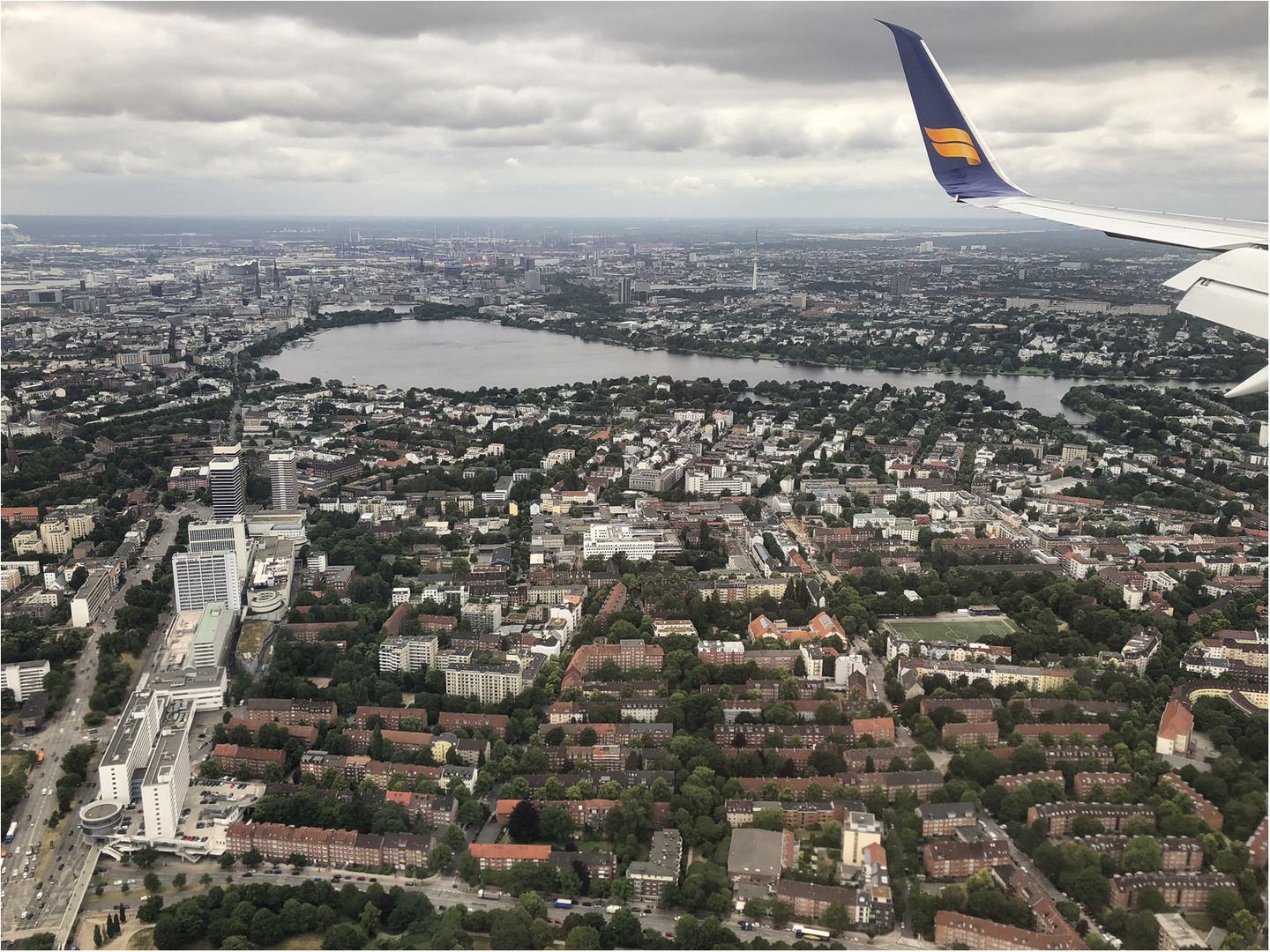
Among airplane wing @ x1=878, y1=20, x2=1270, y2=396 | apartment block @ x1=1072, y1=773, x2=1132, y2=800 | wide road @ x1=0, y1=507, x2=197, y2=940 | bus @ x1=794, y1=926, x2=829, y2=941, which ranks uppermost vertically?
airplane wing @ x1=878, y1=20, x2=1270, y2=396

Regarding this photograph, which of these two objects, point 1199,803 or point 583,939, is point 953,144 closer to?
point 583,939

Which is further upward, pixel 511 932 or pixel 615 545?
pixel 615 545

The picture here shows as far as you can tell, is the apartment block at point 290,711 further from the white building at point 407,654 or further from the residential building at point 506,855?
the residential building at point 506,855

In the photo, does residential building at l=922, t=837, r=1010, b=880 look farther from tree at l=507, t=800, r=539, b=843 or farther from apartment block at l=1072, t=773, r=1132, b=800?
tree at l=507, t=800, r=539, b=843

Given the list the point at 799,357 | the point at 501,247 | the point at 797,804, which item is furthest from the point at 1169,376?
the point at 501,247

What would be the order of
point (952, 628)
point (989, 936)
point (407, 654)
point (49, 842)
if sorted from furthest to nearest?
point (952, 628) < point (407, 654) < point (49, 842) < point (989, 936)

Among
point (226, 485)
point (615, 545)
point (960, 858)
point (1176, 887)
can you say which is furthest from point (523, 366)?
point (1176, 887)

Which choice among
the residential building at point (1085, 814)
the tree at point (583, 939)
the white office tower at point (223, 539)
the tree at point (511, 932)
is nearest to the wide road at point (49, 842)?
the white office tower at point (223, 539)

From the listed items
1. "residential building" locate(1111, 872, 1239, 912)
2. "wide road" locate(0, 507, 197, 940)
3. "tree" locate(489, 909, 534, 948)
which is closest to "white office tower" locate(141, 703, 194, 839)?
"wide road" locate(0, 507, 197, 940)
